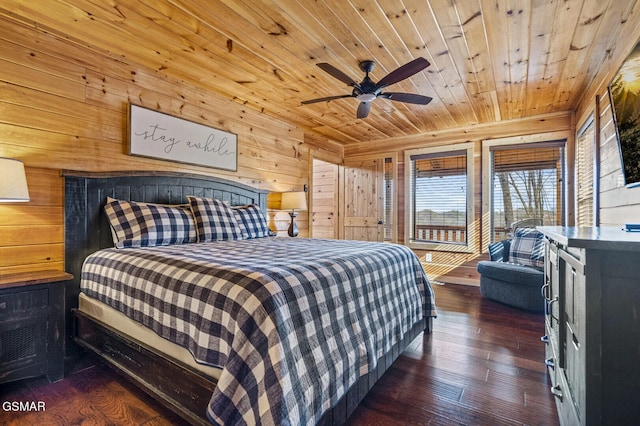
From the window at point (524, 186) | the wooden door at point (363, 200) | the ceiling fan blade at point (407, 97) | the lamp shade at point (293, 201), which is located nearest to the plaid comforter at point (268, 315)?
the ceiling fan blade at point (407, 97)

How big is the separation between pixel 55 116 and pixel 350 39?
2.35 meters

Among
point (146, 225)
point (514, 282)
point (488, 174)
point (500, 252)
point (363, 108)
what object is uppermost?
point (363, 108)

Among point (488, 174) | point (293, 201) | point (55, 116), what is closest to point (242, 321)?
point (55, 116)

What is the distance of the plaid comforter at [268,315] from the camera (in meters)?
1.15

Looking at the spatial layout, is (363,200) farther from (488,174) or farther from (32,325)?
(32,325)

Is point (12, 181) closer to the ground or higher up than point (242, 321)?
higher up

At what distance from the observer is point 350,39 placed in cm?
239

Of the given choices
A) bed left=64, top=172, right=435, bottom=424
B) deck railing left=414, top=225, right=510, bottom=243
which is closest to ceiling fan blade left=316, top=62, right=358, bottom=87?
bed left=64, top=172, right=435, bottom=424

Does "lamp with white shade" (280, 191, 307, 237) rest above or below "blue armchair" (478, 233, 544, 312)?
above

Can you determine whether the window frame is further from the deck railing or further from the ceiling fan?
the ceiling fan

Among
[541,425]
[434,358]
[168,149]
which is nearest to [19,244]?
[168,149]

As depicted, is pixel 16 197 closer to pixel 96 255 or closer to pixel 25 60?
pixel 96 255

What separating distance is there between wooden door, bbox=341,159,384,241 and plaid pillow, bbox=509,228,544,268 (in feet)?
6.47

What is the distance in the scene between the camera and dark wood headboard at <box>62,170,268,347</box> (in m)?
2.34
